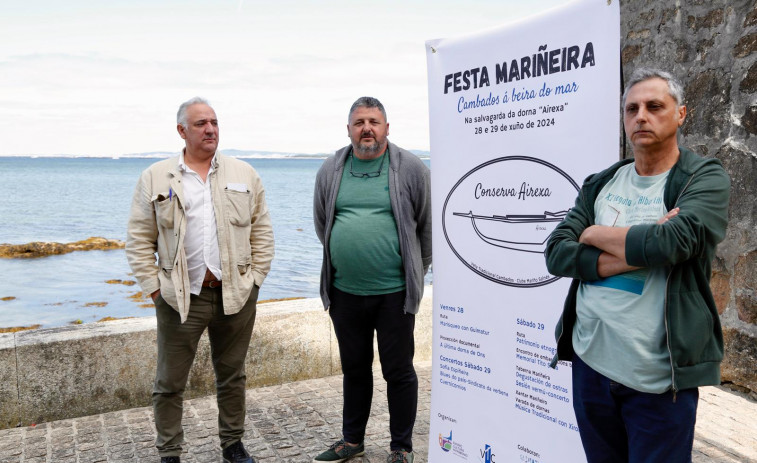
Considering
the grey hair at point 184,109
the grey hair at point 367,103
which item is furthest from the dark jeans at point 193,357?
the grey hair at point 367,103

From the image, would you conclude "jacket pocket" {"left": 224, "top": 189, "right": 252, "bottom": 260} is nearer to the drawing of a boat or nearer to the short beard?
the short beard

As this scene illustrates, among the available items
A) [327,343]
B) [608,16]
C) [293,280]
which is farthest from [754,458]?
[293,280]

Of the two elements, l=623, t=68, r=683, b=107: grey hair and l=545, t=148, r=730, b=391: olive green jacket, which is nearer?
l=545, t=148, r=730, b=391: olive green jacket

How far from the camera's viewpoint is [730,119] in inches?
163

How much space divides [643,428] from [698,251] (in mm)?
546

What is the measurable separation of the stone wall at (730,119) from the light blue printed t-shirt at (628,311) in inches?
95.3

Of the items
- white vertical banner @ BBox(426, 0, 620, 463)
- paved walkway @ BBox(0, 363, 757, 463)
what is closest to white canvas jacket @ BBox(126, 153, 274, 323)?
paved walkway @ BBox(0, 363, 757, 463)

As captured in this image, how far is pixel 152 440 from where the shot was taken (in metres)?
3.97

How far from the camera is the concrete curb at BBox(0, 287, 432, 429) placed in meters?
4.14

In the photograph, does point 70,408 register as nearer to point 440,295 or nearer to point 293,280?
point 440,295

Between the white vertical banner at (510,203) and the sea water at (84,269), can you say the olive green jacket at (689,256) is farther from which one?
the sea water at (84,269)

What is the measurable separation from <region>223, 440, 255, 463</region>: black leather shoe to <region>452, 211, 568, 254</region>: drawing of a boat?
1.87 metres

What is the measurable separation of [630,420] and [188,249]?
237 centimetres

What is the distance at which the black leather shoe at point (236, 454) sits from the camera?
3.64 meters
